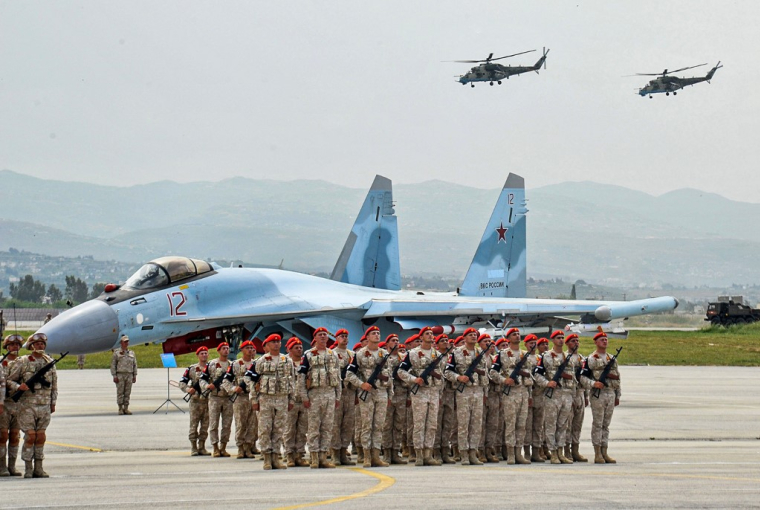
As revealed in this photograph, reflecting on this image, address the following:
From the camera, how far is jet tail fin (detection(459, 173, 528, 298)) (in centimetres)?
2786

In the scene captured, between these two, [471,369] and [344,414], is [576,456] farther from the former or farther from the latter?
[344,414]

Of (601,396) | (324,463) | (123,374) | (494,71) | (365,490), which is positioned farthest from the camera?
(494,71)

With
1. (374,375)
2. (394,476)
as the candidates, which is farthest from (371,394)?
(394,476)

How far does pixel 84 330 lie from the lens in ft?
61.2

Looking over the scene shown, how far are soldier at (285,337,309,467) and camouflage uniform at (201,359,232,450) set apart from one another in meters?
1.34

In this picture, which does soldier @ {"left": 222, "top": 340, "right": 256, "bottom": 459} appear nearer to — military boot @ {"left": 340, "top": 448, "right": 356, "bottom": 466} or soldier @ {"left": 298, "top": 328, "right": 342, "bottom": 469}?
soldier @ {"left": 298, "top": 328, "right": 342, "bottom": 469}

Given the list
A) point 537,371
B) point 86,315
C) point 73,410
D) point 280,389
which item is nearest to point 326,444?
point 280,389

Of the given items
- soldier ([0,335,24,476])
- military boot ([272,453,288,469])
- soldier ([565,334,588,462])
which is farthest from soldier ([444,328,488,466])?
soldier ([0,335,24,476])

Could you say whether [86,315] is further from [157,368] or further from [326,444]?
[157,368]

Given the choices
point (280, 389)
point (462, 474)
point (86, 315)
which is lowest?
point (462, 474)

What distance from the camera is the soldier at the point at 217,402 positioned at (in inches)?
576

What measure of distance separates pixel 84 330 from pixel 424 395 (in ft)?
24.8

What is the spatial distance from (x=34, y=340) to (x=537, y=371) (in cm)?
645

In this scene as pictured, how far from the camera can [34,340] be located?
1286cm
